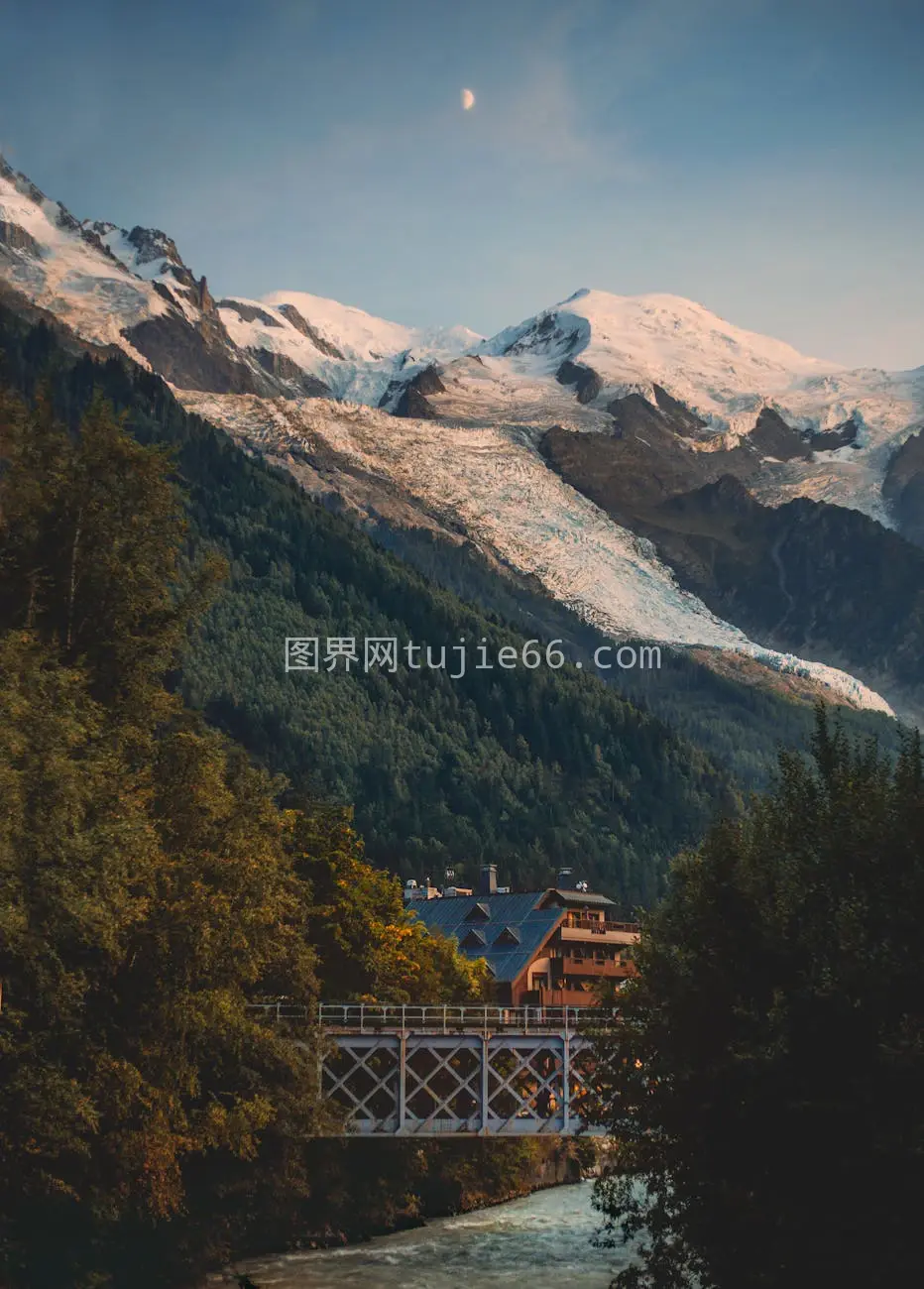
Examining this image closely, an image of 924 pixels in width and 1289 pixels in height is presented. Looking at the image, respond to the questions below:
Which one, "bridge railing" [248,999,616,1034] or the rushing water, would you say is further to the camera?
"bridge railing" [248,999,616,1034]

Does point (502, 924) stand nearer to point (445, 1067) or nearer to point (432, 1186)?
point (432, 1186)

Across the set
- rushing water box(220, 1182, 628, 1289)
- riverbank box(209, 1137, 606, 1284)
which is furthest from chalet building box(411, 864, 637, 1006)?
rushing water box(220, 1182, 628, 1289)

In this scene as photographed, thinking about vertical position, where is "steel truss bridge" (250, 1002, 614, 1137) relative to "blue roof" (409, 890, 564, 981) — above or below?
below

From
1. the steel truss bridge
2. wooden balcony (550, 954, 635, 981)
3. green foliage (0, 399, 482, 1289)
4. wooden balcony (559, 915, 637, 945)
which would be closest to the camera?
green foliage (0, 399, 482, 1289)

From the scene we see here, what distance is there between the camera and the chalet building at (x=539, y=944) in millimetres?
158250

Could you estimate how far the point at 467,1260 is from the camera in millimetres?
86312

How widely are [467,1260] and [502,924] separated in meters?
81.8

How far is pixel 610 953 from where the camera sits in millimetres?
164875

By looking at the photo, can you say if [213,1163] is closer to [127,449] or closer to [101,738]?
[101,738]

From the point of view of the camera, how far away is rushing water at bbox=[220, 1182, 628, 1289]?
8044 cm

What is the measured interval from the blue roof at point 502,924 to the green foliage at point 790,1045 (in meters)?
105

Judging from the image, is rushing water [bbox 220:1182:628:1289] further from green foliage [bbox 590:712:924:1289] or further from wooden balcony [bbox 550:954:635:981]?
wooden balcony [bbox 550:954:635:981]

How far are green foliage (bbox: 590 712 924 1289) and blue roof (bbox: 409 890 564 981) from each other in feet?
346

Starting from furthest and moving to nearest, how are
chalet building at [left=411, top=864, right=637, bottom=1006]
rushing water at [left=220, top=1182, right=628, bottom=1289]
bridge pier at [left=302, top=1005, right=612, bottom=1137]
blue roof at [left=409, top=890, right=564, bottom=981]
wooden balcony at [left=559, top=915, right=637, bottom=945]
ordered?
1. wooden balcony at [left=559, top=915, right=637, bottom=945]
2. blue roof at [left=409, top=890, right=564, bottom=981]
3. chalet building at [left=411, top=864, right=637, bottom=1006]
4. bridge pier at [left=302, top=1005, right=612, bottom=1137]
5. rushing water at [left=220, top=1182, right=628, bottom=1289]
